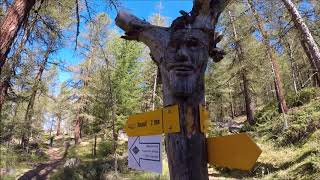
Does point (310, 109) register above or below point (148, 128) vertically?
above

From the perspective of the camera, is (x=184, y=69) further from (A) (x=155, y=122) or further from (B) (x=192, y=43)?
(A) (x=155, y=122)

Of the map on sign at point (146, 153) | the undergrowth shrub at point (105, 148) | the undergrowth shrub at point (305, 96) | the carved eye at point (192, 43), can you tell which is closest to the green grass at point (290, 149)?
the undergrowth shrub at point (305, 96)

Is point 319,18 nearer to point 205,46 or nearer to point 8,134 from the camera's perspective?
point 205,46

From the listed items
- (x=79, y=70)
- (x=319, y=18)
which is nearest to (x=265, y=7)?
(x=319, y=18)

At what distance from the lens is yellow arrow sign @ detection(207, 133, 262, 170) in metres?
2.10

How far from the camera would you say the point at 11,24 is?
16.2 ft

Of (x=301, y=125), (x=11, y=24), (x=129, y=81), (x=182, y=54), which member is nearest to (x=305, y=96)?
(x=301, y=125)

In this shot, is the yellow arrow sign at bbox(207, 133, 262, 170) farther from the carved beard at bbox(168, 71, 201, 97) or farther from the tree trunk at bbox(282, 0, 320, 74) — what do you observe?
the tree trunk at bbox(282, 0, 320, 74)

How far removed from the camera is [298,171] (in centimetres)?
1038

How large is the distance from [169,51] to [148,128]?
2.04 ft

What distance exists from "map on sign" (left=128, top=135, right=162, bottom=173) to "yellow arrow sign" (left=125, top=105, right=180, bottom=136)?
0.16 ft

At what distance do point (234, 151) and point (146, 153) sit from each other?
0.77 meters

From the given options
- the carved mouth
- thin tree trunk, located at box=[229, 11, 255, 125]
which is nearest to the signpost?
the carved mouth

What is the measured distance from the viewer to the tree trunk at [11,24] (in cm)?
484
